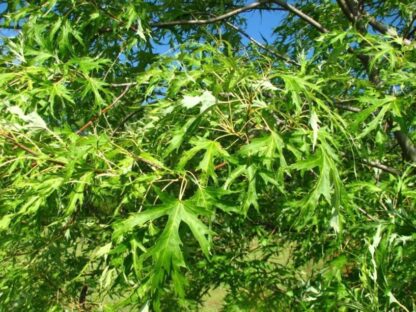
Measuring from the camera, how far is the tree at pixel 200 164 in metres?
1.82

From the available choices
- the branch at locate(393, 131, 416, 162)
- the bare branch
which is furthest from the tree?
the bare branch

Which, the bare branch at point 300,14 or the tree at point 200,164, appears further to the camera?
the bare branch at point 300,14

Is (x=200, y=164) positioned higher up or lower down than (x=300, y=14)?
lower down

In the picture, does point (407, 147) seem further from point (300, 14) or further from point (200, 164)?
point (200, 164)

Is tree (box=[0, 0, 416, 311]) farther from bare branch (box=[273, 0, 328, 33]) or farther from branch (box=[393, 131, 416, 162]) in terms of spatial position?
bare branch (box=[273, 0, 328, 33])

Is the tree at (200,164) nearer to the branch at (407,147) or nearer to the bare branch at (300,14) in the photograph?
the branch at (407,147)

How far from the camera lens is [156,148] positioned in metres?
2.28

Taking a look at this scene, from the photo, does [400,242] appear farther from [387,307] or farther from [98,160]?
[98,160]

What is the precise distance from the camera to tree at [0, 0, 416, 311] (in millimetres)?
1819

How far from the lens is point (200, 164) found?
1812mm

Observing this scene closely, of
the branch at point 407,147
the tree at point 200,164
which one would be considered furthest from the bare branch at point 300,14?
the branch at point 407,147

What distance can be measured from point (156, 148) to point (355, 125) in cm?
93

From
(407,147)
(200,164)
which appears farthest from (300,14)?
(200,164)

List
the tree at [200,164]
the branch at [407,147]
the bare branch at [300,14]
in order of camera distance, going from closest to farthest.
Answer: the tree at [200,164]
the branch at [407,147]
the bare branch at [300,14]
